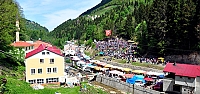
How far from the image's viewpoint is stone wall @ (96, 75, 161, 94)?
3947 cm

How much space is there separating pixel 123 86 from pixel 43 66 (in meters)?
13.3

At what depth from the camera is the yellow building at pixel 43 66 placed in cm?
4118

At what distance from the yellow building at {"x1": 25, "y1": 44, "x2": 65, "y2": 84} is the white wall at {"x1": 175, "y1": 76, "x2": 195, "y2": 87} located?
17636 millimetres

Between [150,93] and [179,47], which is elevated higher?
[179,47]

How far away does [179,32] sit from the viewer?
186 feet

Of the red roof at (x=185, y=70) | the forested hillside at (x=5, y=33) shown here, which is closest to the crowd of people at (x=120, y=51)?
the red roof at (x=185, y=70)

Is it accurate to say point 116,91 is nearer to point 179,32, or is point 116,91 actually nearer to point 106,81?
point 106,81

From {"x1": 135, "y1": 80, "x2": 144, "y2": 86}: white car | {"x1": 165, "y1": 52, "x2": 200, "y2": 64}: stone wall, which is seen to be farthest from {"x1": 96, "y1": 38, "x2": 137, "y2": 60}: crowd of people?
{"x1": 135, "y1": 80, "x2": 144, "y2": 86}: white car

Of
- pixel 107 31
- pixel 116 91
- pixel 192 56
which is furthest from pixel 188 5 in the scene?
pixel 107 31

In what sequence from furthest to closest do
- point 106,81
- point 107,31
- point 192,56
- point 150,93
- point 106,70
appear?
point 107,31
point 106,70
point 192,56
point 106,81
point 150,93

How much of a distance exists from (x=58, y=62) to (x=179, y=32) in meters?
27.7

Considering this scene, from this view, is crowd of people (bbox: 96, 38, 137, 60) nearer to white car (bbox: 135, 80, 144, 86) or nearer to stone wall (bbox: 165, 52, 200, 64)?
stone wall (bbox: 165, 52, 200, 64)

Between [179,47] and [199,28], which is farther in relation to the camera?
[179,47]

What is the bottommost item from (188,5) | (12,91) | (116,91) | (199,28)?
(116,91)
